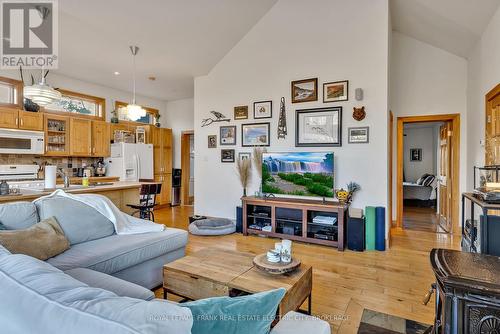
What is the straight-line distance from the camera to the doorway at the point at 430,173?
483cm

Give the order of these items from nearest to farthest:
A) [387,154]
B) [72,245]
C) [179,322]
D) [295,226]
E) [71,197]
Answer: [179,322], [72,245], [71,197], [387,154], [295,226]

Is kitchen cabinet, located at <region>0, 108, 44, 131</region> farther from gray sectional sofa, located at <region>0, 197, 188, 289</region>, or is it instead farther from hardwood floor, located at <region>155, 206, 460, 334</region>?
hardwood floor, located at <region>155, 206, 460, 334</region>

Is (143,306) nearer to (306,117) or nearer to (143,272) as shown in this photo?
(143,272)

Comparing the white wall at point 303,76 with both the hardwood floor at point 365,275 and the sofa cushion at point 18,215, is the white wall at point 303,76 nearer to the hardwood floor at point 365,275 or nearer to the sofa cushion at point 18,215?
the hardwood floor at point 365,275

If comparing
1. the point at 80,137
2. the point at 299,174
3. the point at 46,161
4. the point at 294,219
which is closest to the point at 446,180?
the point at 299,174

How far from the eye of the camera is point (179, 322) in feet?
2.32

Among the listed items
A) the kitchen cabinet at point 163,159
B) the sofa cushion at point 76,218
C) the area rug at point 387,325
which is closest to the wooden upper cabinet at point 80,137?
the kitchen cabinet at point 163,159

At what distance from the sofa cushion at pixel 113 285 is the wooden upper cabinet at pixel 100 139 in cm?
476

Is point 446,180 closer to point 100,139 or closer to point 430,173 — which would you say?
point 430,173

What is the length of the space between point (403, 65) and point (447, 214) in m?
2.83

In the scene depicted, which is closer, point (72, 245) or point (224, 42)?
point (72, 245)

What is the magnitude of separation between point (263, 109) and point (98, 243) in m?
3.37

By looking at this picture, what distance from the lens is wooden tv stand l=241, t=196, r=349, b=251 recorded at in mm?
3932

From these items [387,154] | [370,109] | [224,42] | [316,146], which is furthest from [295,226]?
[224,42]
